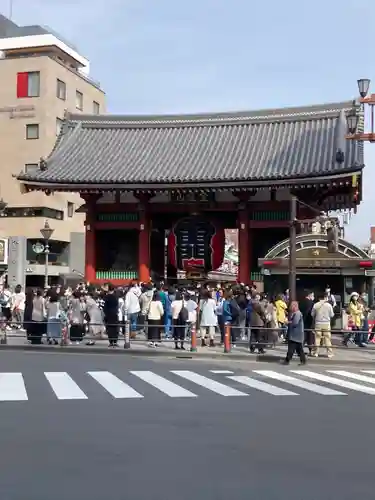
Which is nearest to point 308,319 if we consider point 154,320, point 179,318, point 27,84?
point 179,318

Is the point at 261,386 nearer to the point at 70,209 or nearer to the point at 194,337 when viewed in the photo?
the point at 194,337

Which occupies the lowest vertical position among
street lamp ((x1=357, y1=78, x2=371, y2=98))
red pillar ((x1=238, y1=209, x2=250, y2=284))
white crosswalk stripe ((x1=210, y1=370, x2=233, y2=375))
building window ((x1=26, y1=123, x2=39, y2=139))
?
white crosswalk stripe ((x1=210, y1=370, x2=233, y2=375))

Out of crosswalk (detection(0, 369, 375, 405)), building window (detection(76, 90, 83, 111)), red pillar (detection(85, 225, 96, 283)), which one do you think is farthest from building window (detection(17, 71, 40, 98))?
crosswalk (detection(0, 369, 375, 405))

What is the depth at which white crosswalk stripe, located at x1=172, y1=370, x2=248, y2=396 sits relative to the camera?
1186 centimetres

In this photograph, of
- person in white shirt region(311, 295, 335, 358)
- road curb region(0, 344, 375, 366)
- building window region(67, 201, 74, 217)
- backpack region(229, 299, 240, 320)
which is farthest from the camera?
building window region(67, 201, 74, 217)

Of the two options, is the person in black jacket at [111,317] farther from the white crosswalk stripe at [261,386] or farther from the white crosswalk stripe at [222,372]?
the white crosswalk stripe at [261,386]

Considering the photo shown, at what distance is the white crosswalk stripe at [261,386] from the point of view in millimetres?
11844

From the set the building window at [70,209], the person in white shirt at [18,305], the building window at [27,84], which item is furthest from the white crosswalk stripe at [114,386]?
the building window at [27,84]

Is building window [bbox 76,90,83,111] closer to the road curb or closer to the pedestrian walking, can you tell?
the road curb

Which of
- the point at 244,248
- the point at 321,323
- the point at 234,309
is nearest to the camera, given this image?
the point at 321,323

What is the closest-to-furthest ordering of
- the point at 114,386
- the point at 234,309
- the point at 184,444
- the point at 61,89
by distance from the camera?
the point at 184,444 < the point at 114,386 < the point at 234,309 < the point at 61,89

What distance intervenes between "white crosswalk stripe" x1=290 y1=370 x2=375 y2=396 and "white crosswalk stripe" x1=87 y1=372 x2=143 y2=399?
4301 mm

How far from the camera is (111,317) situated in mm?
20141

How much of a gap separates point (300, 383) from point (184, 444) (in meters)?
6.20
